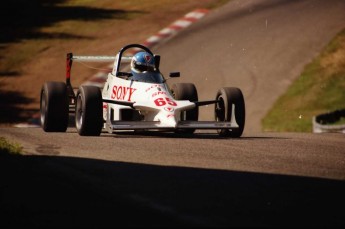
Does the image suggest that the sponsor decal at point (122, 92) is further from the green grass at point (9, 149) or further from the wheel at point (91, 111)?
the green grass at point (9, 149)

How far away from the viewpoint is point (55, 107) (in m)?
16.2

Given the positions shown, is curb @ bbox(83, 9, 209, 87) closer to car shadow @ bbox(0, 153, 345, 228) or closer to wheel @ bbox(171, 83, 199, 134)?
wheel @ bbox(171, 83, 199, 134)

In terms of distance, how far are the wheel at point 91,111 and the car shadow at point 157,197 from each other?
435 cm

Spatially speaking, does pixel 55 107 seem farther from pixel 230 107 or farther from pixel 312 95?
pixel 312 95

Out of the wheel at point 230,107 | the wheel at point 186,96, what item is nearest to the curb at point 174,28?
the wheel at point 186,96

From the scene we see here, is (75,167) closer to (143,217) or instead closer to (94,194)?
(94,194)

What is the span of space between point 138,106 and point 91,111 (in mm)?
902

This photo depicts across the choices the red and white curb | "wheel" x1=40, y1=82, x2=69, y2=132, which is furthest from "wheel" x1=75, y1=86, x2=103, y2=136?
the red and white curb

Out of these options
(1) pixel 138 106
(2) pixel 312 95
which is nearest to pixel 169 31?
(2) pixel 312 95

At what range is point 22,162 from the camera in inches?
421

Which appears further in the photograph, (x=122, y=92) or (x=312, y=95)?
(x=312, y=95)

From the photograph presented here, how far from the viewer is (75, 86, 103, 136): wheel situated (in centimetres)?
1493

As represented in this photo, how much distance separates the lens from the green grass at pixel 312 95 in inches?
1024

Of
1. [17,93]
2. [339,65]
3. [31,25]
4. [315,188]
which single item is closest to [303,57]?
[339,65]
